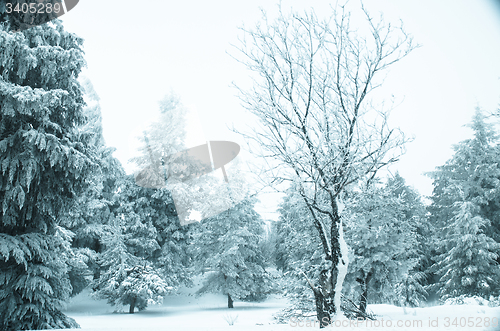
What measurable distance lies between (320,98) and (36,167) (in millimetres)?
5929

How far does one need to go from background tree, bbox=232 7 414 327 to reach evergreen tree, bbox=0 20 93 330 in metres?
4.48

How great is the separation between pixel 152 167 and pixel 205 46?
14598mm

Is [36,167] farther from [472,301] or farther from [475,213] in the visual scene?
[475,213]

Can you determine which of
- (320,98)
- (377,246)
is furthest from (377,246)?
(320,98)

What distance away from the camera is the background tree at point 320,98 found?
4.69 m

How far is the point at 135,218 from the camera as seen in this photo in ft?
61.6

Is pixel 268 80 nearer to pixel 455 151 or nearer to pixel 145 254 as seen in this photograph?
pixel 145 254

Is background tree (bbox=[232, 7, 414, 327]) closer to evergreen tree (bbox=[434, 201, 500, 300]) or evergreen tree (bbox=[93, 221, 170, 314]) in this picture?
evergreen tree (bbox=[93, 221, 170, 314])

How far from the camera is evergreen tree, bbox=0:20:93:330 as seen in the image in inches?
251

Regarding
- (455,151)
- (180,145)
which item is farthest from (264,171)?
(455,151)

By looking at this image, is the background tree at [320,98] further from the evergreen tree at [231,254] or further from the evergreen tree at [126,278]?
the evergreen tree at [231,254]

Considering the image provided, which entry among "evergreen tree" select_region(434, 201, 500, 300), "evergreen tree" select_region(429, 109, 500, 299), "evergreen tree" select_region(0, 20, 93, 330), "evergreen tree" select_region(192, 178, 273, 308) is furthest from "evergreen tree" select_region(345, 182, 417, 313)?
"evergreen tree" select_region(192, 178, 273, 308)

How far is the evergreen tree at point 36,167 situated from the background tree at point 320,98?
14.7ft

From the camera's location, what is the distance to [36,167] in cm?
666
